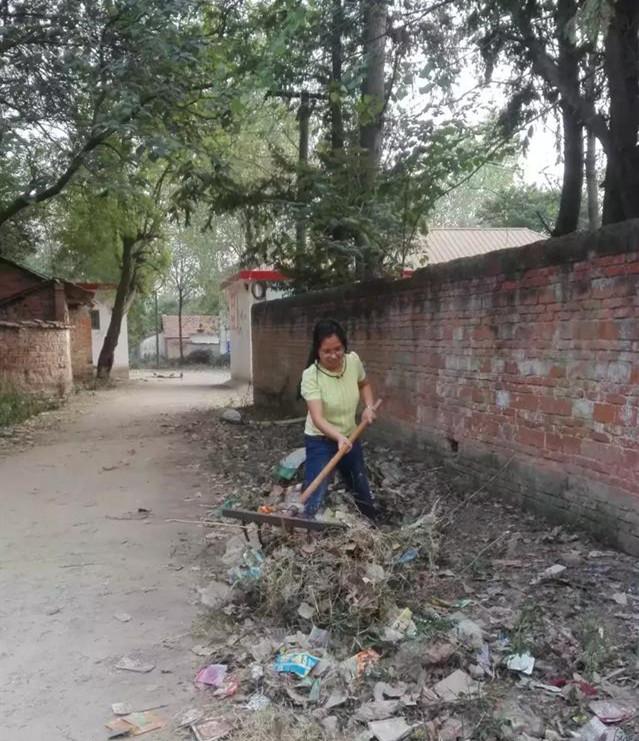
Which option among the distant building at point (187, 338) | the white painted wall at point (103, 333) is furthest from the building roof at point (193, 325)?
the white painted wall at point (103, 333)

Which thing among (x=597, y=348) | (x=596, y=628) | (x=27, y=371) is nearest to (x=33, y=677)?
(x=596, y=628)

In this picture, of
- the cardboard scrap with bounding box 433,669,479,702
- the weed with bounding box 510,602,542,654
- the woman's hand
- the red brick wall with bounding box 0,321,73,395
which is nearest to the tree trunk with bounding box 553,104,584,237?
the woman's hand

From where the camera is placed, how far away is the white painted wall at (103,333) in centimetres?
3105

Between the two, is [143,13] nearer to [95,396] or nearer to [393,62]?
[393,62]

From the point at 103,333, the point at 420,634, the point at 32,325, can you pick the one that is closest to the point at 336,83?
the point at 420,634

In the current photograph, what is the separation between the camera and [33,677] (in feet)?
11.3

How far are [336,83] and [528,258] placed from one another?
11.0 ft

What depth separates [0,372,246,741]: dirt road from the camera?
10.7 ft

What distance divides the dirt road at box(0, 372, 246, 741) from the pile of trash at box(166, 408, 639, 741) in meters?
→ 0.25

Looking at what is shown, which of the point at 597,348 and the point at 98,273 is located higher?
the point at 98,273

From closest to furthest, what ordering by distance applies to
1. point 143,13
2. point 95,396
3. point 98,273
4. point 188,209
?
point 143,13 → point 188,209 → point 95,396 → point 98,273

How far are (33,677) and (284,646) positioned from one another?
1236mm

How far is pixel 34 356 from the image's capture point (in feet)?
56.1

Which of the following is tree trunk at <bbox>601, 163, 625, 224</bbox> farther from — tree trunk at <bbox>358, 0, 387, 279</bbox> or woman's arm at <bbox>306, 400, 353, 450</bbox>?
woman's arm at <bbox>306, 400, 353, 450</bbox>
